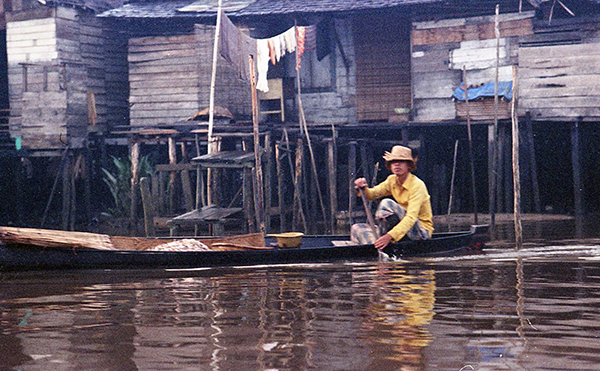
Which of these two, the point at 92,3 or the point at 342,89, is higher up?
the point at 92,3

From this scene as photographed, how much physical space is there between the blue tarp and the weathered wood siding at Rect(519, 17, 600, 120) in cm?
36

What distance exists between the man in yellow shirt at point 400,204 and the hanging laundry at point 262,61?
6553 mm

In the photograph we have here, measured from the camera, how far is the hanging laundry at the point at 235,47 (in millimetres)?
14689

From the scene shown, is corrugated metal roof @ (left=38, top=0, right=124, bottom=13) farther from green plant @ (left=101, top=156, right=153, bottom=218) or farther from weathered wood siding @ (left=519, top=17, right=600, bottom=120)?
weathered wood siding @ (left=519, top=17, right=600, bottom=120)

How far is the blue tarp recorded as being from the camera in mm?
17875

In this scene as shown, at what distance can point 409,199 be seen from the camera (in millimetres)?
9984

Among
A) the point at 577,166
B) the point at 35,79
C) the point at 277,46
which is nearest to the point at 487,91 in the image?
the point at 577,166

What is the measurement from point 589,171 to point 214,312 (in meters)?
15.0

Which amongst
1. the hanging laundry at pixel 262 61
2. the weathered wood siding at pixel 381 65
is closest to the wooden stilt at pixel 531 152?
the weathered wood siding at pixel 381 65

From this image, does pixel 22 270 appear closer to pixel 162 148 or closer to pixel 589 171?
pixel 162 148

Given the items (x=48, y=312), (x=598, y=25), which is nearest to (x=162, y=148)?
(x=598, y=25)

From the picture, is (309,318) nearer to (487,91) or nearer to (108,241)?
(108,241)

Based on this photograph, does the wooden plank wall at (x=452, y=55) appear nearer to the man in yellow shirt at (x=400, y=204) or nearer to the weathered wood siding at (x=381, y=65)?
the weathered wood siding at (x=381, y=65)

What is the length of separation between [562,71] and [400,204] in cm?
882
